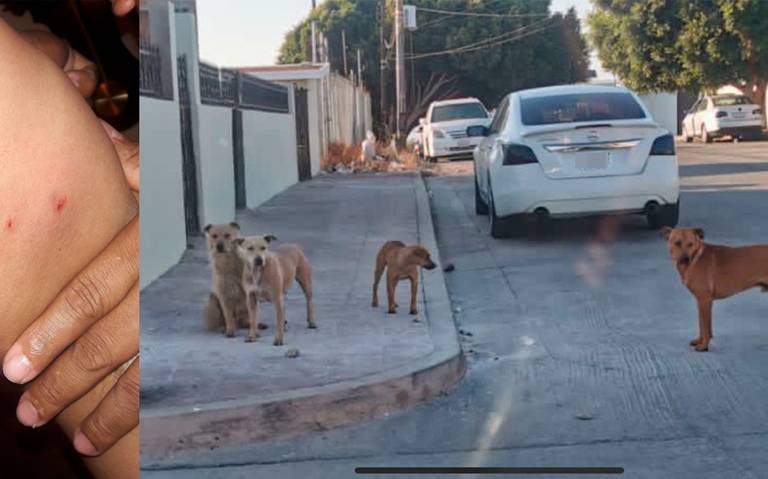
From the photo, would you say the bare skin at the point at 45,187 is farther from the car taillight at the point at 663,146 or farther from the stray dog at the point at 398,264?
the car taillight at the point at 663,146

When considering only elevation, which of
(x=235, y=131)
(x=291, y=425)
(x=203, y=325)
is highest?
(x=235, y=131)

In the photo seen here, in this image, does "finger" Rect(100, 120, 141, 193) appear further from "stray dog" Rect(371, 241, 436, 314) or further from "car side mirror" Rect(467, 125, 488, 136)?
"car side mirror" Rect(467, 125, 488, 136)

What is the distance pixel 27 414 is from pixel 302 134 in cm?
78

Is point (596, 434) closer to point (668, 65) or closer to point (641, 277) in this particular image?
point (641, 277)

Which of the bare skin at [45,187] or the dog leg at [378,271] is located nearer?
the bare skin at [45,187]

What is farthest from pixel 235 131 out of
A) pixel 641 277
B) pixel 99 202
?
pixel 641 277

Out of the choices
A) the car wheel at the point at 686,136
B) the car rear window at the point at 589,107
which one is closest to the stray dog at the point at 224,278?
the car rear window at the point at 589,107

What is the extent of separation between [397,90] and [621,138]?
47 centimetres

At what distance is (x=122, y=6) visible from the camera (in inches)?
78.7

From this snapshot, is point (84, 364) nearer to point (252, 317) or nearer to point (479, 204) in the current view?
point (252, 317)

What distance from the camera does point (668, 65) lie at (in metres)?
2.00

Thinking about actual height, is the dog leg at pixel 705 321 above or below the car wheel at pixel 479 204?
below

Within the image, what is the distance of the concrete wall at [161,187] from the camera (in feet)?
5.80

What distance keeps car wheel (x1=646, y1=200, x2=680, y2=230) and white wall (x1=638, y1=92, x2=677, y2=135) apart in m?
0.16
